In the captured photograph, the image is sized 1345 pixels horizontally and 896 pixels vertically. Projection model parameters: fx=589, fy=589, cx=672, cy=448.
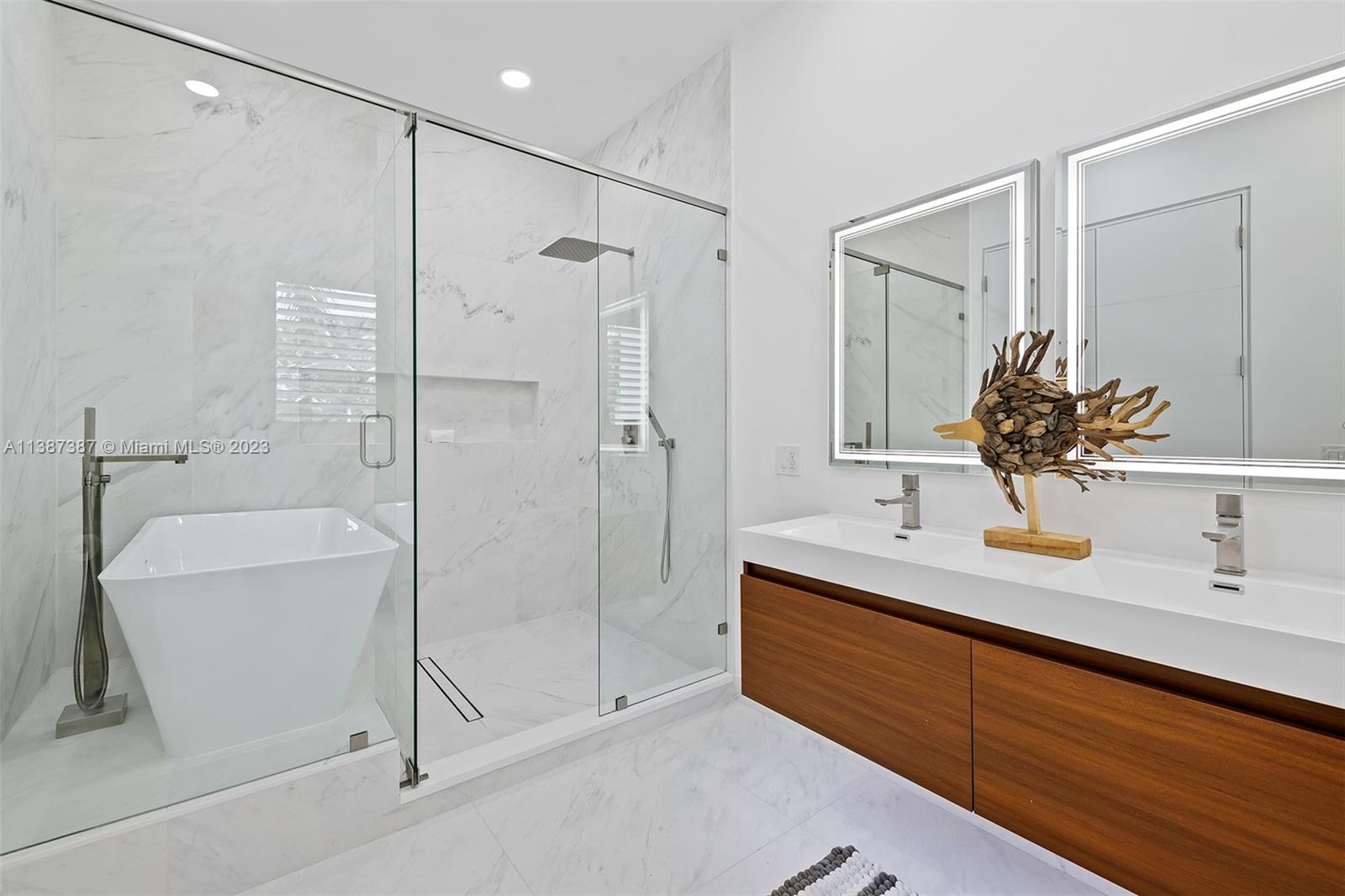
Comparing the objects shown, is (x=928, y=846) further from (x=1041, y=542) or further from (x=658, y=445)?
(x=658, y=445)

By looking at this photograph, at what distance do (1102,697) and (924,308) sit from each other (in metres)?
1.21

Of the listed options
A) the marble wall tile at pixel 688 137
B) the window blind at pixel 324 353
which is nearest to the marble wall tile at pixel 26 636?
the window blind at pixel 324 353

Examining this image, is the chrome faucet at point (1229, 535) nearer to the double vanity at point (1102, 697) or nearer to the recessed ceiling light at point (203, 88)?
the double vanity at point (1102, 697)

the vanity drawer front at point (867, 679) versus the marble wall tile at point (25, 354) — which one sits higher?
the marble wall tile at point (25, 354)

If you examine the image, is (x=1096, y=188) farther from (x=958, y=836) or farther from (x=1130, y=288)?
(x=958, y=836)

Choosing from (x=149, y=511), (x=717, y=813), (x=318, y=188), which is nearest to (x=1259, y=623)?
(x=717, y=813)

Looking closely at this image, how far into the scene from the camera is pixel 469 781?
175 centimetres

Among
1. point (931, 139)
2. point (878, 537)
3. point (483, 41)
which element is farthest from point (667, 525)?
point (483, 41)

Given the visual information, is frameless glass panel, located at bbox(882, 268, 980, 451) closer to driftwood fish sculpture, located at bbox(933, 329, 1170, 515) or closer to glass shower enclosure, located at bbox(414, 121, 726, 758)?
driftwood fish sculpture, located at bbox(933, 329, 1170, 515)

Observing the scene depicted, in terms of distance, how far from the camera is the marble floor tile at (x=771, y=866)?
4.71ft

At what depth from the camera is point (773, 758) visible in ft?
6.53

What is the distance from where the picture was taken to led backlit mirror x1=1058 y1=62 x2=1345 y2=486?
119 centimetres

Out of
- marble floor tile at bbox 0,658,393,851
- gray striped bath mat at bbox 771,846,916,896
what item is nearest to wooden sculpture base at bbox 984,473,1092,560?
gray striped bath mat at bbox 771,846,916,896

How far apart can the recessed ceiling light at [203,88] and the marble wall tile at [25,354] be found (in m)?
0.25
